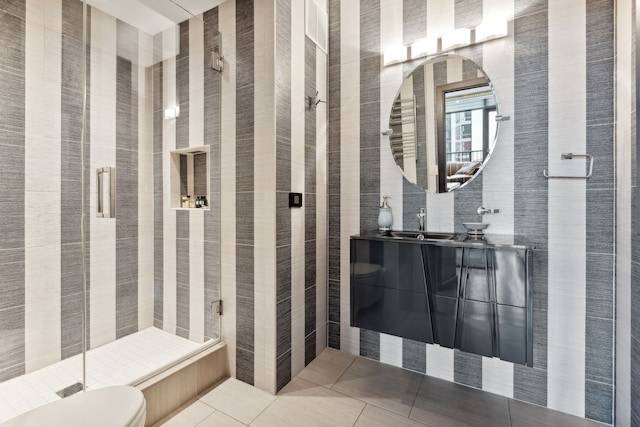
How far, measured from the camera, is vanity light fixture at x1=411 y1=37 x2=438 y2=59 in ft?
6.02

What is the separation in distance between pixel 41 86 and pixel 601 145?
326cm

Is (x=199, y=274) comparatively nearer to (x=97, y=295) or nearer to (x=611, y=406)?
(x=97, y=295)

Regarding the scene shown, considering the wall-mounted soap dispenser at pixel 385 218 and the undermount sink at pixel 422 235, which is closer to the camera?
the undermount sink at pixel 422 235

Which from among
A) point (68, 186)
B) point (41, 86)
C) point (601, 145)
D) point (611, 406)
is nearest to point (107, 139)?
point (68, 186)

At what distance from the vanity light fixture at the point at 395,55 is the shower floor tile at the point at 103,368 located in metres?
2.33

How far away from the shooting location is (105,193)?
1626 mm

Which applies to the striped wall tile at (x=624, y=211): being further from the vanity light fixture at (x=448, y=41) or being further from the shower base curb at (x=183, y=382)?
the shower base curb at (x=183, y=382)

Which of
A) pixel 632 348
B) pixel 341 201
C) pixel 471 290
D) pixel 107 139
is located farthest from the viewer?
pixel 341 201

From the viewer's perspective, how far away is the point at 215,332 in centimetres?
191

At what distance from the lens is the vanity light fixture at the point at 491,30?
1.64 m

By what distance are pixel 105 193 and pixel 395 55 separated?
2.04 metres

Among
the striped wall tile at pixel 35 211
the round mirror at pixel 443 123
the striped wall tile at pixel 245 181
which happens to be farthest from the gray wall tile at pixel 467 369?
the striped wall tile at pixel 35 211

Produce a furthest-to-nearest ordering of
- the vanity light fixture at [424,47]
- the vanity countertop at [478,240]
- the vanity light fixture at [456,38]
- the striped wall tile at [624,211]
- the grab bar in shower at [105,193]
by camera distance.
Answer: the vanity light fixture at [424,47], the vanity light fixture at [456,38], the grab bar in shower at [105,193], the vanity countertop at [478,240], the striped wall tile at [624,211]

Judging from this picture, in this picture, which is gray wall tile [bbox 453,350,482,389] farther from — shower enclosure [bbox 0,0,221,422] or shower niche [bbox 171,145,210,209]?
shower niche [bbox 171,145,210,209]
